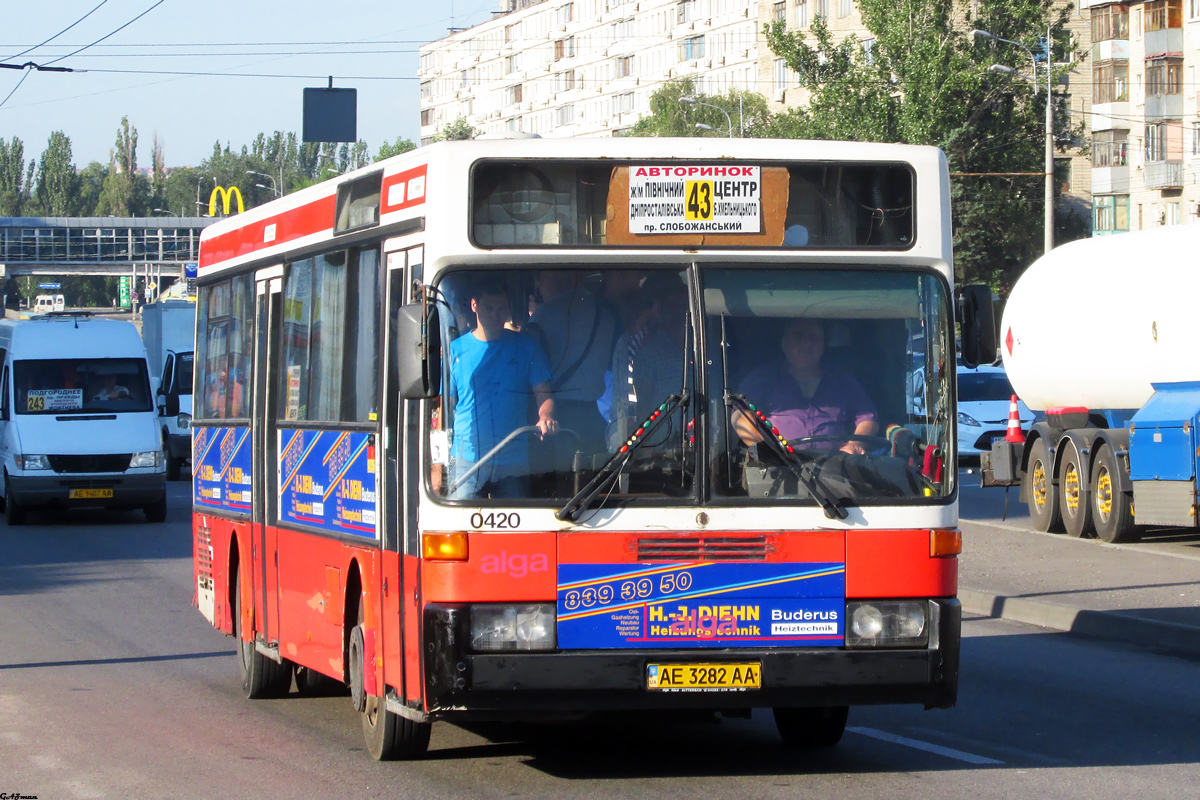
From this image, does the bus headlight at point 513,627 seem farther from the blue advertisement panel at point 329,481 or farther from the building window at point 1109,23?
the building window at point 1109,23

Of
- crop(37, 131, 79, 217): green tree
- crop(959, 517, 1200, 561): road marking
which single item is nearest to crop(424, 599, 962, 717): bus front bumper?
crop(959, 517, 1200, 561): road marking

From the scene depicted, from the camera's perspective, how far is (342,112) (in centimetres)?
3506

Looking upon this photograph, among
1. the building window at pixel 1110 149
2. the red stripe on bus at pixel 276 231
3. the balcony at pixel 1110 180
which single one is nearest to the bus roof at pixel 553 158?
the red stripe on bus at pixel 276 231

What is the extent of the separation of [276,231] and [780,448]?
12.4 feet

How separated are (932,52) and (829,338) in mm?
54348

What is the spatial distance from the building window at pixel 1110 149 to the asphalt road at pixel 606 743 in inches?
2075

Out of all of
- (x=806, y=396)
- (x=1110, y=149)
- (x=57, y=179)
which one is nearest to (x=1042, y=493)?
(x=806, y=396)

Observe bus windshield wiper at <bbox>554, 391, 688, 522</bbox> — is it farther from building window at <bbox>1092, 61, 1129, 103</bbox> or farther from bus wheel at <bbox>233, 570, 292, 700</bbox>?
building window at <bbox>1092, 61, 1129, 103</bbox>

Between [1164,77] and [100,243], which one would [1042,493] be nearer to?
[1164,77]

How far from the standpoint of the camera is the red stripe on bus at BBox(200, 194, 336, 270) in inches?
338

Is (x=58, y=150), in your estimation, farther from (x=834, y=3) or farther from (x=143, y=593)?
(x=143, y=593)

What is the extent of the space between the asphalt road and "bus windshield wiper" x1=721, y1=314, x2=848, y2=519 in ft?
3.92

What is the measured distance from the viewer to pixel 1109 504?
61.8 ft

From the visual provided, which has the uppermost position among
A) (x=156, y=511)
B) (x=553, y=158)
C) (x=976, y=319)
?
(x=553, y=158)
